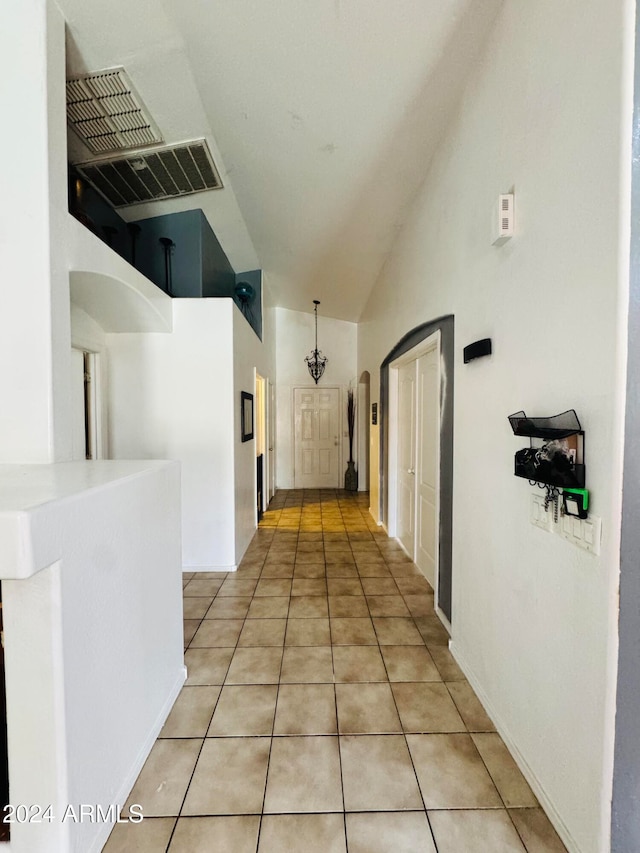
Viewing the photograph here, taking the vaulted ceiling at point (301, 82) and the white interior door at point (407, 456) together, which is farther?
the white interior door at point (407, 456)

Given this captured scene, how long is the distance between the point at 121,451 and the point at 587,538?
3.27 metres

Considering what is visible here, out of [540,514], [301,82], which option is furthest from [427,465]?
[301,82]

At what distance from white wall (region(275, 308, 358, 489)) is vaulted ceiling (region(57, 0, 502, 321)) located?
11.2ft

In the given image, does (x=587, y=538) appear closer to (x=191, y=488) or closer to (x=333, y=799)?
(x=333, y=799)

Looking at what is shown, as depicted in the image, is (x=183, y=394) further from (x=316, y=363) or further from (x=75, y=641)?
(x=316, y=363)

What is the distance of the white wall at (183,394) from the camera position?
124 inches

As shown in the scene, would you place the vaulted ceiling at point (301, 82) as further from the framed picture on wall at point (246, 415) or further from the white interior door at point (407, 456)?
the framed picture on wall at point (246, 415)

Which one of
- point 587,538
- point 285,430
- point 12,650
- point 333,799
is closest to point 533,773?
point 333,799

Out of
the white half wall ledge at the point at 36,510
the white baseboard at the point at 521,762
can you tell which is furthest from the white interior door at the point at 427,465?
the white half wall ledge at the point at 36,510

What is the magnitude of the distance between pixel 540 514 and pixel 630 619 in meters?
0.42

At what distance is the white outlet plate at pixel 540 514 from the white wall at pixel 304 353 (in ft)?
17.4

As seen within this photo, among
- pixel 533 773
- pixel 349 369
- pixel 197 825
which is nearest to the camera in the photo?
pixel 197 825

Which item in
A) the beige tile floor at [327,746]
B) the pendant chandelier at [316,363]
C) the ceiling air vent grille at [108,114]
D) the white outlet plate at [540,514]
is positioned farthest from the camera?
the pendant chandelier at [316,363]

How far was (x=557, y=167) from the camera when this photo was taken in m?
1.27
